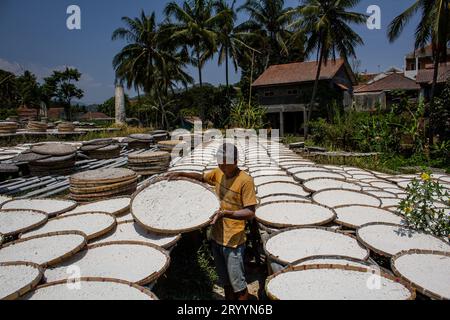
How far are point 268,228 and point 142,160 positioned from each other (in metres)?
3.31

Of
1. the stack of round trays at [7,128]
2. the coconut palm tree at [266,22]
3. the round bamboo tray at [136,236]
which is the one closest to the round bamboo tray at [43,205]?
the round bamboo tray at [136,236]

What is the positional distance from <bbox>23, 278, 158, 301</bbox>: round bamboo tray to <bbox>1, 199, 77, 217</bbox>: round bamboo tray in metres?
1.45

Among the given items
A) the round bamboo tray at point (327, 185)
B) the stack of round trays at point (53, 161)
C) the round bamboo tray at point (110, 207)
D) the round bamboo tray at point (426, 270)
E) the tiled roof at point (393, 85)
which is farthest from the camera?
the tiled roof at point (393, 85)

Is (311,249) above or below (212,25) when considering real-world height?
below

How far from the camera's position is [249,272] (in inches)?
121

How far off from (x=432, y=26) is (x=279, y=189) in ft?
35.4

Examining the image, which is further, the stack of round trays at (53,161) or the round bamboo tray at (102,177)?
the stack of round trays at (53,161)

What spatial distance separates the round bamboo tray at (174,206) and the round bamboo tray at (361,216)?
49.3 inches

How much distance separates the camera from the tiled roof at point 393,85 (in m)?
21.8

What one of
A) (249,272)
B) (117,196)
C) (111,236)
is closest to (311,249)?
(249,272)

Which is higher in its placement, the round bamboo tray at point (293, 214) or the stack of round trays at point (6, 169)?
the stack of round trays at point (6, 169)

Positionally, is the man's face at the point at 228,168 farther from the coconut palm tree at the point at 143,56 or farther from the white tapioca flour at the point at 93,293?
the coconut palm tree at the point at 143,56

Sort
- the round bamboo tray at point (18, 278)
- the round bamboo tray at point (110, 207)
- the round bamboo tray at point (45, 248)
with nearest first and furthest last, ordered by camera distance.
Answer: the round bamboo tray at point (18, 278), the round bamboo tray at point (45, 248), the round bamboo tray at point (110, 207)
